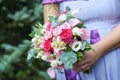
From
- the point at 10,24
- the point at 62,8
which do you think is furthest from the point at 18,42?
the point at 62,8

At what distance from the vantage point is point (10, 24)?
593 cm

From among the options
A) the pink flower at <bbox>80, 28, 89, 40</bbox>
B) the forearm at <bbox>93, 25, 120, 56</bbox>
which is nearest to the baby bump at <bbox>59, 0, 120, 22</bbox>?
the forearm at <bbox>93, 25, 120, 56</bbox>

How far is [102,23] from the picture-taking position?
312cm

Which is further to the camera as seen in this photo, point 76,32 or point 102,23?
point 102,23

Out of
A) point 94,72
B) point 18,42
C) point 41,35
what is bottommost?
point 94,72

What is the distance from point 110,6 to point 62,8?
0.31 meters

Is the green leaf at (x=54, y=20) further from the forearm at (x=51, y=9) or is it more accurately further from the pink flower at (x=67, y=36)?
the forearm at (x=51, y=9)

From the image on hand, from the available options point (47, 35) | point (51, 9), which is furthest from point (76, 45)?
point (51, 9)

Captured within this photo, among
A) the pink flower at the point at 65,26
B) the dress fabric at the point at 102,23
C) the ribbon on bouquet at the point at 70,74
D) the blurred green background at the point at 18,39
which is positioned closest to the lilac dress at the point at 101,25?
the dress fabric at the point at 102,23

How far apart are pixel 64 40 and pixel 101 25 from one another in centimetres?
34

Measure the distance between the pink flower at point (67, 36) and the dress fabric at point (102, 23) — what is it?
0.26 m

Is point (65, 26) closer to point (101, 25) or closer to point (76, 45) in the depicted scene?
point (76, 45)

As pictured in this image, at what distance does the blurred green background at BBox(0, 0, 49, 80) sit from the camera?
5.55 m

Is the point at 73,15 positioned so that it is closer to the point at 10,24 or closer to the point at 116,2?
the point at 116,2
